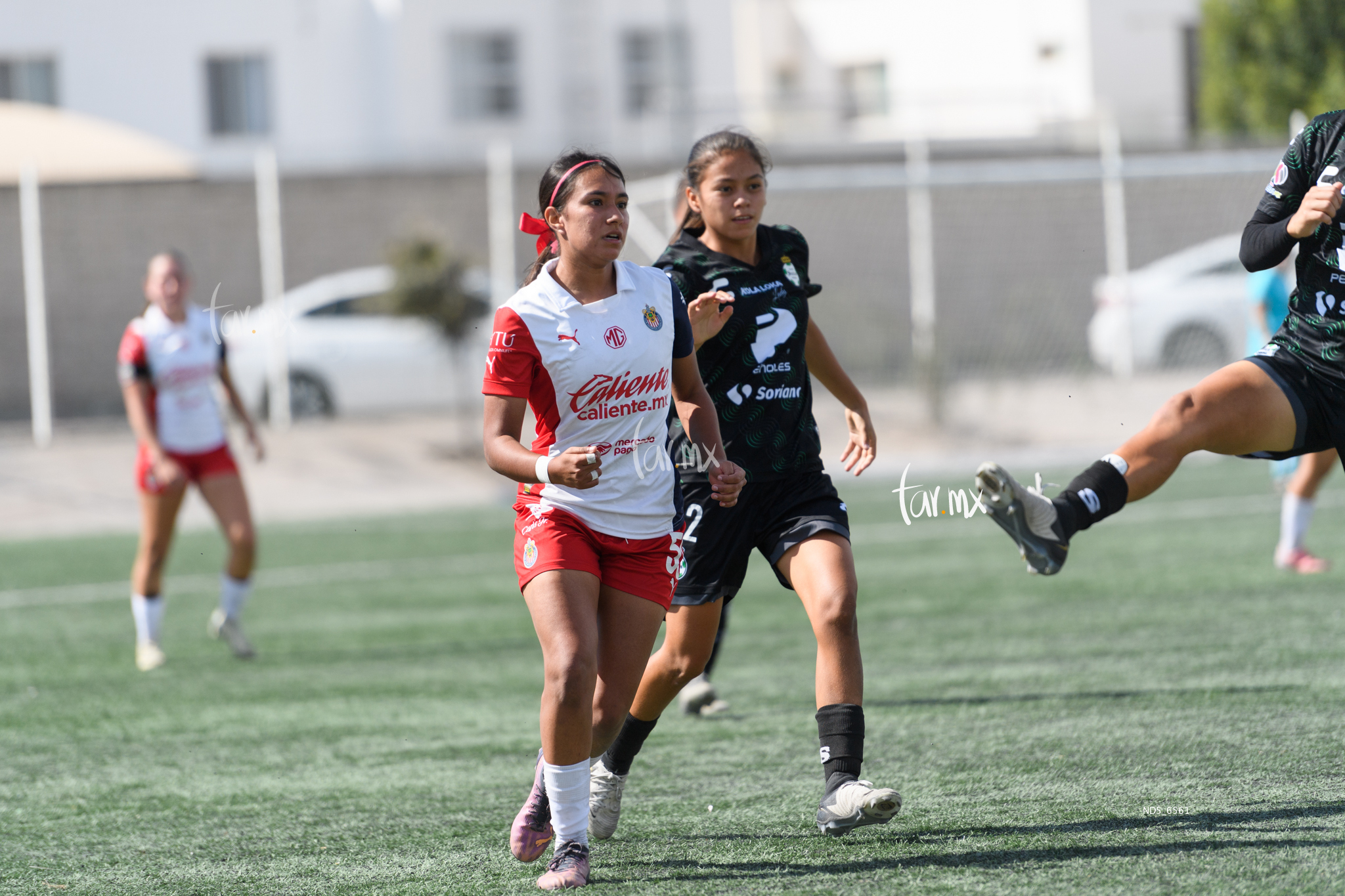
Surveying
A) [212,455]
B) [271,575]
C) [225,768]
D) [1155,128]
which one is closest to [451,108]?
[1155,128]

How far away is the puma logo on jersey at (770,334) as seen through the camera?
4660mm

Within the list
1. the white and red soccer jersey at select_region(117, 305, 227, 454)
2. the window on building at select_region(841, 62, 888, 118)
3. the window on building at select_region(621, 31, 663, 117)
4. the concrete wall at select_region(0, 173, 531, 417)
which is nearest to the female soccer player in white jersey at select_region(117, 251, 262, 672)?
the white and red soccer jersey at select_region(117, 305, 227, 454)

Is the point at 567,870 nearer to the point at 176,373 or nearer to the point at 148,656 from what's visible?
the point at 148,656

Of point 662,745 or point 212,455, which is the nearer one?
point 662,745

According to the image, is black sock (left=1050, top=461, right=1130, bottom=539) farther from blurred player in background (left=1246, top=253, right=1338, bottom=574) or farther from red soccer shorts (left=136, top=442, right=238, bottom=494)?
red soccer shorts (left=136, top=442, right=238, bottom=494)

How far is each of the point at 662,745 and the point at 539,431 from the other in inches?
84.5

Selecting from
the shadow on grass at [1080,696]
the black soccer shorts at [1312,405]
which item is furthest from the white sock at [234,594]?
the black soccer shorts at [1312,405]

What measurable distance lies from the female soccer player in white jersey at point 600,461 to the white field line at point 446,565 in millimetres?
7175

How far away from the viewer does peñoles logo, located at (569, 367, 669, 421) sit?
4.00 metres

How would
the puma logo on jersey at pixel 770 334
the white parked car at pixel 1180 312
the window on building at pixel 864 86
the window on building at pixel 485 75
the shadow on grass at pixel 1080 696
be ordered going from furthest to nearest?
the window on building at pixel 864 86 < the window on building at pixel 485 75 < the white parked car at pixel 1180 312 < the shadow on grass at pixel 1080 696 < the puma logo on jersey at pixel 770 334

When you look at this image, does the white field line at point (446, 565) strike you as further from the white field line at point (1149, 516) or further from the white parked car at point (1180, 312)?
the white parked car at point (1180, 312)

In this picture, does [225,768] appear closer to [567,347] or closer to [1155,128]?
[567,347]

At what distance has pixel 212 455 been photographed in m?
8.37

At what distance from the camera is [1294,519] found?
8.92 m
